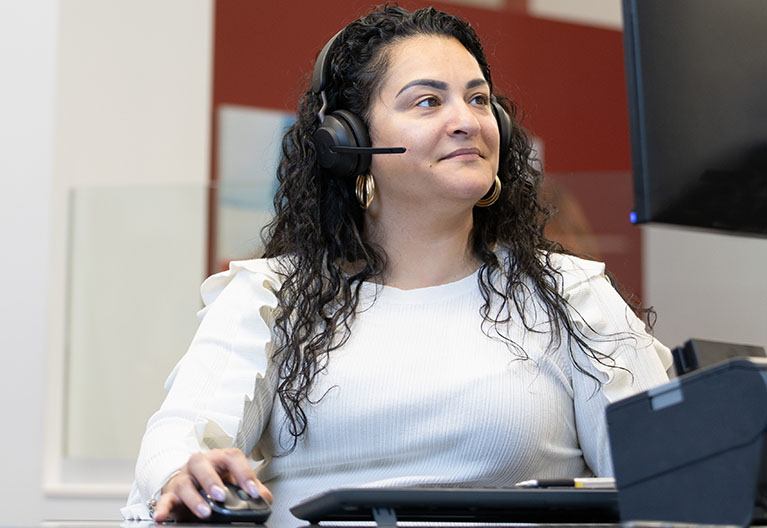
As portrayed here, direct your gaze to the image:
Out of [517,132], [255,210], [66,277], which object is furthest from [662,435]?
[66,277]

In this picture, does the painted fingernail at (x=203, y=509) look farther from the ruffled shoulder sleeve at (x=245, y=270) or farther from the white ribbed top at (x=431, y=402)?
the ruffled shoulder sleeve at (x=245, y=270)

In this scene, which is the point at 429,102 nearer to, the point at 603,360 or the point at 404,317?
the point at 404,317

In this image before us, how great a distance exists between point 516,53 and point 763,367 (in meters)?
2.95

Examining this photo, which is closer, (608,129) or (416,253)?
(416,253)

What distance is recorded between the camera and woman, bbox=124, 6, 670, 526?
134cm

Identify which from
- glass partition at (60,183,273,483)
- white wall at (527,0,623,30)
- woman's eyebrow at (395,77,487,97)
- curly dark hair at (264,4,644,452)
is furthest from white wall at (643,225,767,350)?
woman's eyebrow at (395,77,487,97)

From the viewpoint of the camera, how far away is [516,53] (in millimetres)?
3553

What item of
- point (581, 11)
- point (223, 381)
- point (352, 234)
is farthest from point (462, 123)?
point (581, 11)

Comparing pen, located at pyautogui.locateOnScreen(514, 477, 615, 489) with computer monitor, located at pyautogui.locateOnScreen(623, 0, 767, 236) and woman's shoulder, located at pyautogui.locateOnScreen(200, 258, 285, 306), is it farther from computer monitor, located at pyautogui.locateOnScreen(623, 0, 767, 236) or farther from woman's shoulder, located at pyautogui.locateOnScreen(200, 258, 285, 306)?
woman's shoulder, located at pyautogui.locateOnScreen(200, 258, 285, 306)

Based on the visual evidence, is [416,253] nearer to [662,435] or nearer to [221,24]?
[662,435]

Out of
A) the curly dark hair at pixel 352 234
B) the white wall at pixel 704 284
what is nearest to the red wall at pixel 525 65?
the white wall at pixel 704 284

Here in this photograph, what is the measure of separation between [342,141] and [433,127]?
5.6 inches

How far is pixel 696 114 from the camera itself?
2.74 feet

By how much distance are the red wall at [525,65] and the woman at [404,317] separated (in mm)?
1810
